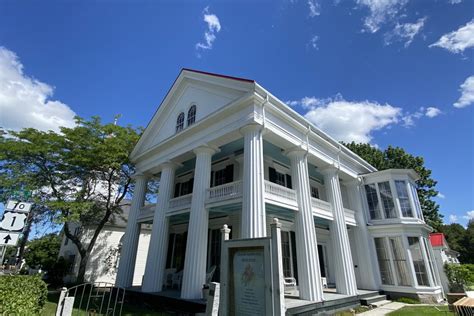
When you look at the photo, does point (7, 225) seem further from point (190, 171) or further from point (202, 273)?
point (190, 171)

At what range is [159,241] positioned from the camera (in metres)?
13.1

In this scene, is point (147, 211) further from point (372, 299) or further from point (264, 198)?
point (372, 299)

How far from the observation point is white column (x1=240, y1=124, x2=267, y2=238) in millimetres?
8945

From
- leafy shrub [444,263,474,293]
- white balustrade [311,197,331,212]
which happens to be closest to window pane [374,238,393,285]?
leafy shrub [444,263,474,293]

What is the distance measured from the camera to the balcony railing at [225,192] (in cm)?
1062

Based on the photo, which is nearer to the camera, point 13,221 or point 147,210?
point 13,221

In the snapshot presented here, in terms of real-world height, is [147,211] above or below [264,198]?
above

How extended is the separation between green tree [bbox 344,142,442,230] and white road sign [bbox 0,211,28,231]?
29.9m

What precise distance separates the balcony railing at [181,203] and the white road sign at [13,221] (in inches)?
297

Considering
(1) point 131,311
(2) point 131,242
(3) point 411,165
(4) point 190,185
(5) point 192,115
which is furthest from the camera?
(3) point 411,165

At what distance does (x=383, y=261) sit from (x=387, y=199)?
3932mm

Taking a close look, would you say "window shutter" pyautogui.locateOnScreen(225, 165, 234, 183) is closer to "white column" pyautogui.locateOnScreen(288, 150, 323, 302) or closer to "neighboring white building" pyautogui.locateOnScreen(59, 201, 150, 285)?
"white column" pyautogui.locateOnScreen(288, 150, 323, 302)

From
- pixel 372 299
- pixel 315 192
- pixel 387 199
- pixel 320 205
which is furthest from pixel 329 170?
pixel 372 299

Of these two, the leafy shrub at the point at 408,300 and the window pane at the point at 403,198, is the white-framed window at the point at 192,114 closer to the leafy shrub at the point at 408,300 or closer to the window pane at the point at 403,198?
the window pane at the point at 403,198
